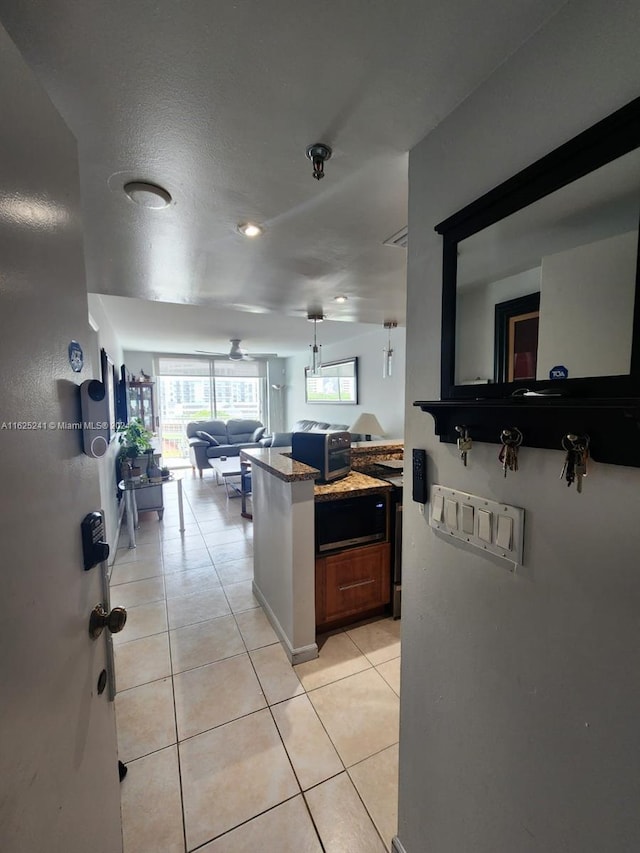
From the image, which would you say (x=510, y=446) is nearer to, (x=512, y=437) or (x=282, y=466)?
(x=512, y=437)

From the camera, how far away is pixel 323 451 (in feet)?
7.01

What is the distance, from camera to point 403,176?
1.13 metres

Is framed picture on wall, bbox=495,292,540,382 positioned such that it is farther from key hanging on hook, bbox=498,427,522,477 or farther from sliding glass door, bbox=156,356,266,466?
sliding glass door, bbox=156,356,266,466

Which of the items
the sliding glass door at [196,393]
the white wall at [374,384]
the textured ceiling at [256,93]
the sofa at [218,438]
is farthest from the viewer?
the sliding glass door at [196,393]

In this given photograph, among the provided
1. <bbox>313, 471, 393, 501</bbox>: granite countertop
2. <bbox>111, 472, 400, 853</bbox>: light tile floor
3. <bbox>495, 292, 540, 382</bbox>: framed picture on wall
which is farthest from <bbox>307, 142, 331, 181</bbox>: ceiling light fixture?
<bbox>111, 472, 400, 853</bbox>: light tile floor

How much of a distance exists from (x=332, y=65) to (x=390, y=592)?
251cm

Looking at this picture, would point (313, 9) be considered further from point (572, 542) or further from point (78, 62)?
point (572, 542)

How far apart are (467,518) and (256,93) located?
1136 mm

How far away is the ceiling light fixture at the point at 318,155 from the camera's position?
98 cm

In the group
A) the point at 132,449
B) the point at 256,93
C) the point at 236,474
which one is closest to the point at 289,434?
the point at 236,474

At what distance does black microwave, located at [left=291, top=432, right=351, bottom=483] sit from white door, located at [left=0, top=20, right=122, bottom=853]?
1427mm

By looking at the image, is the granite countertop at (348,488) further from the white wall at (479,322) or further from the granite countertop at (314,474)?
the white wall at (479,322)

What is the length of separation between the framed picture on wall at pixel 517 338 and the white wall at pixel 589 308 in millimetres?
16

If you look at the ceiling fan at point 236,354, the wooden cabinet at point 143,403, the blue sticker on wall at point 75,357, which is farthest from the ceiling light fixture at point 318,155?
the wooden cabinet at point 143,403
